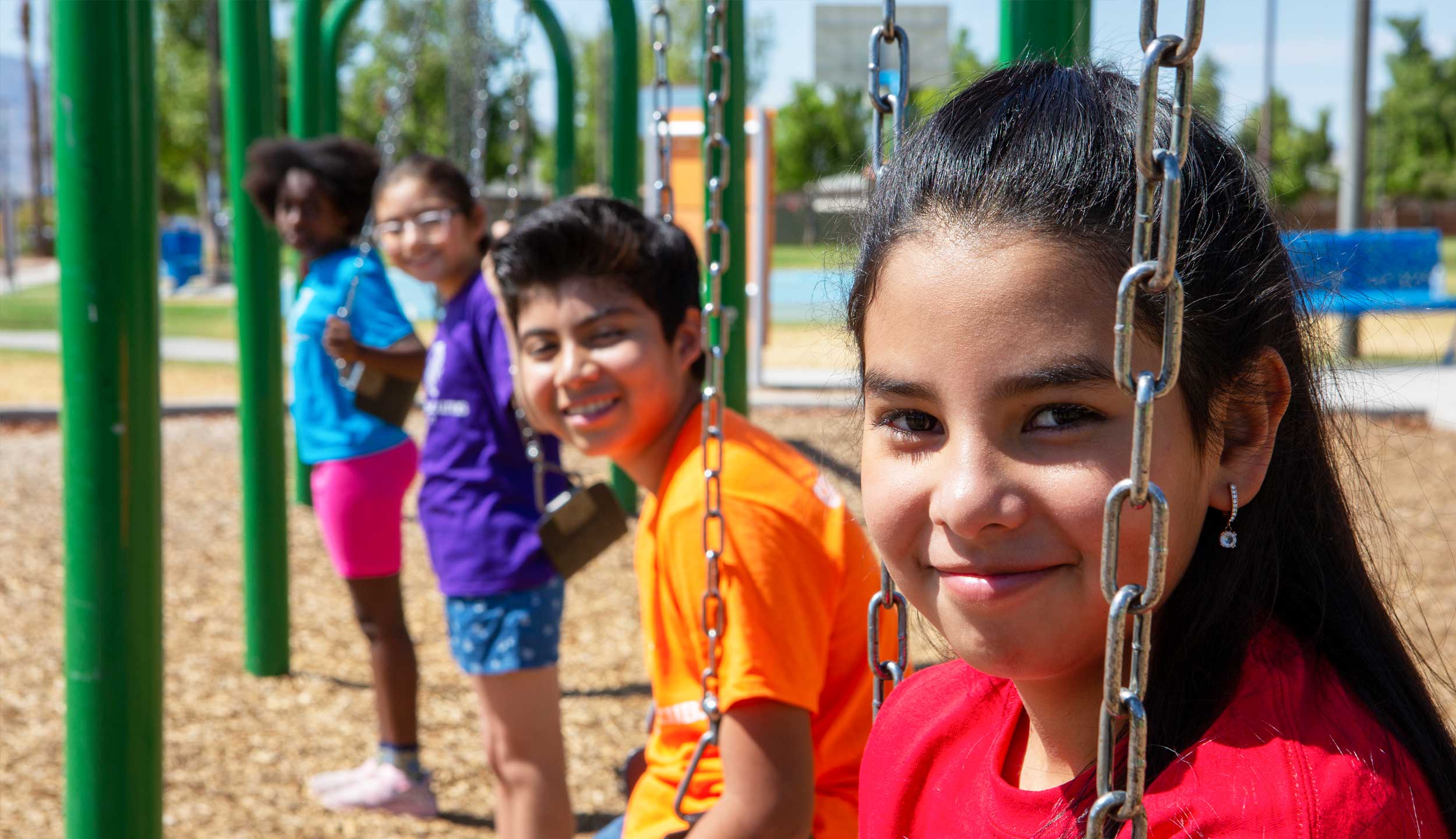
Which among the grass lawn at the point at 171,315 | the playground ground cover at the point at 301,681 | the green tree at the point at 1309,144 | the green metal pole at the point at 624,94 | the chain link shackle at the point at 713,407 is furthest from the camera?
the green tree at the point at 1309,144

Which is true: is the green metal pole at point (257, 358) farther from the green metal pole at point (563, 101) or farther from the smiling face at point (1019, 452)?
the smiling face at point (1019, 452)

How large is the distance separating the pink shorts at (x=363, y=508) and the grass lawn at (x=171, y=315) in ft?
41.2

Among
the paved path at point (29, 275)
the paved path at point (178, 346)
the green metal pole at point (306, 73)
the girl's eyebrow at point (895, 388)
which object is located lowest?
the paved path at point (178, 346)

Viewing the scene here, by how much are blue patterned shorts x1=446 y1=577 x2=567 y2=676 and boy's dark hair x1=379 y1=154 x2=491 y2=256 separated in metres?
1.11

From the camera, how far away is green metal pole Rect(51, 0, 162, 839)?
2.44 m

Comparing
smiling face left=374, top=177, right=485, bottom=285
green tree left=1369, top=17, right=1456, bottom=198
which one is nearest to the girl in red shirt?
smiling face left=374, top=177, right=485, bottom=285

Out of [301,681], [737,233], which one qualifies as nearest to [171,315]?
[301,681]

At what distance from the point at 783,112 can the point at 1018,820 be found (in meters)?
46.6

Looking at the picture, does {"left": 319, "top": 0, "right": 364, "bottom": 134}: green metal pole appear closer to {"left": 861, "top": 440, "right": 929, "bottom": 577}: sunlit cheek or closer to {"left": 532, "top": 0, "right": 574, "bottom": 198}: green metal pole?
{"left": 532, "top": 0, "right": 574, "bottom": 198}: green metal pole

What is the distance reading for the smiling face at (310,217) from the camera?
4.17m

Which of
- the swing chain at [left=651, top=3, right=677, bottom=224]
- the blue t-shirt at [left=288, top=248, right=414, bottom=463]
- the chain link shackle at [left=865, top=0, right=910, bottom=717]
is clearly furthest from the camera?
the blue t-shirt at [left=288, top=248, right=414, bottom=463]

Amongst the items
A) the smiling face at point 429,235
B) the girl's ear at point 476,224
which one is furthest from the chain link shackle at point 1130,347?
the girl's ear at point 476,224

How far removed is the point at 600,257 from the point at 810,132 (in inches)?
1713

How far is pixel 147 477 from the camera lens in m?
2.54
